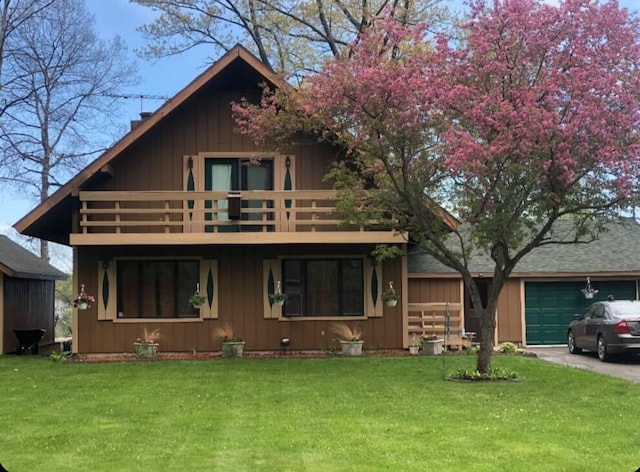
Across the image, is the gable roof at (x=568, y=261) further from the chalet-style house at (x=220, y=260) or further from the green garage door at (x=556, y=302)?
the chalet-style house at (x=220, y=260)

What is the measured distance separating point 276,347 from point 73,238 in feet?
17.5

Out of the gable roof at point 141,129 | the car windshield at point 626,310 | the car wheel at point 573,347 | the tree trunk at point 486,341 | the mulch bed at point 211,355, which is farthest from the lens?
the car wheel at point 573,347

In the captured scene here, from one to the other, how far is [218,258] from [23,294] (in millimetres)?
7232

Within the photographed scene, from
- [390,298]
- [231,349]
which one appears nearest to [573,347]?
[390,298]

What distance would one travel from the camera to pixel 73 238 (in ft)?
49.8

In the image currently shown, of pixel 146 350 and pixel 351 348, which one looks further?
pixel 351 348

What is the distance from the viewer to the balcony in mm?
15211

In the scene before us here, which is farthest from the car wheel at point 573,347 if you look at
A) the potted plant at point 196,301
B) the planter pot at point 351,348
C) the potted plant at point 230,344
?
the potted plant at point 196,301

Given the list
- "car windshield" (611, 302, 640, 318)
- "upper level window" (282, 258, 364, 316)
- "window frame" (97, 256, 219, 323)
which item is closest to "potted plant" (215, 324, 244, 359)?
"window frame" (97, 256, 219, 323)

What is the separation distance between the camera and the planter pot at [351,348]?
15758 millimetres

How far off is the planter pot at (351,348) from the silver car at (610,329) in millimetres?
5467

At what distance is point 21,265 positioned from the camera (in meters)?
19.5

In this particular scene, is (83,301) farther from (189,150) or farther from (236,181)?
(236,181)

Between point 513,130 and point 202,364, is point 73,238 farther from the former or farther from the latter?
point 513,130
